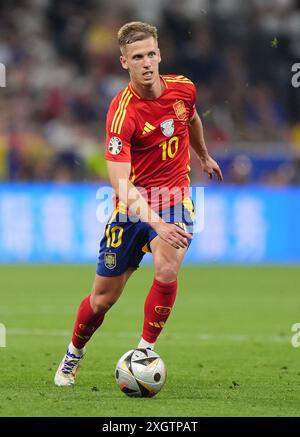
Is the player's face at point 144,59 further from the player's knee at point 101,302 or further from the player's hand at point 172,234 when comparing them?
the player's knee at point 101,302

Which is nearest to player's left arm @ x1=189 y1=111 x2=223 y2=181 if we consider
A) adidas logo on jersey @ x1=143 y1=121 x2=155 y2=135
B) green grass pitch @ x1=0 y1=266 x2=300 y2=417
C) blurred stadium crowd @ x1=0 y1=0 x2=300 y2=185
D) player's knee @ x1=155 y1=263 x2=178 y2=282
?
adidas logo on jersey @ x1=143 y1=121 x2=155 y2=135

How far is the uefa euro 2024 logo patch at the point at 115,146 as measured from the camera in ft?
23.0

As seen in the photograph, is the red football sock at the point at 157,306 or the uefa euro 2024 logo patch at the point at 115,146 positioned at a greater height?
the uefa euro 2024 logo patch at the point at 115,146

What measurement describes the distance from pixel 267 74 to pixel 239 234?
186 inches

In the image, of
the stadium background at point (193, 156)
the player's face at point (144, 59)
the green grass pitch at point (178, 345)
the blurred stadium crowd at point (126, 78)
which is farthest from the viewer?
the blurred stadium crowd at point (126, 78)

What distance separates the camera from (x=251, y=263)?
1877 cm

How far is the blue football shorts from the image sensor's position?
7250 millimetres

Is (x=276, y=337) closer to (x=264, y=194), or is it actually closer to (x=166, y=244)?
(x=166, y=244)

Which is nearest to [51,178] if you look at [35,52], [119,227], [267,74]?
[35,52]

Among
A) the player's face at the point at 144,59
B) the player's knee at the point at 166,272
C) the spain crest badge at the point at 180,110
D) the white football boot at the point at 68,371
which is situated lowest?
the white football boot at the point at 68,371

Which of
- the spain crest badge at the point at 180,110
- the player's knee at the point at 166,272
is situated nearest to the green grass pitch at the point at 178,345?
the player's knee at the point at 166,272

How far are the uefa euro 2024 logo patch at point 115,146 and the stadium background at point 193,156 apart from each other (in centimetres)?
401

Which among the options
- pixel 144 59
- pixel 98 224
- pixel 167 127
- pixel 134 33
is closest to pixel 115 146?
pixel 167 127

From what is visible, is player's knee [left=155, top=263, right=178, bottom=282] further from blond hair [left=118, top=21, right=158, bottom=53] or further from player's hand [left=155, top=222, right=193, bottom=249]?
blond hair [left=118, top=21, right=158, bottom=53]
